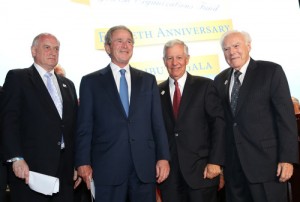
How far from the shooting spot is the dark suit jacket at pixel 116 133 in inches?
103

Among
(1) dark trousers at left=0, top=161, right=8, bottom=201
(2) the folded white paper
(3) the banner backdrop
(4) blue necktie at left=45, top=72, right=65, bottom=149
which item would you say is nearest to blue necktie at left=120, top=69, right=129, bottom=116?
(4) blue necktie at left=45, top=72, right=65, bottom=149

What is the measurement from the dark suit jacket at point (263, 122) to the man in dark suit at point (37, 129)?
1227mm

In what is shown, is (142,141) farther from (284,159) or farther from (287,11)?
(287,11)

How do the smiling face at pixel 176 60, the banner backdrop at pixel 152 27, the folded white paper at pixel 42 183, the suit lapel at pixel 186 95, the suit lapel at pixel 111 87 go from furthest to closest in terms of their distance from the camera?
the banner backdrop at pixel 152 27 < the smiling face at pixel 176 60 < the suit lapel at pixel 186 95 < the suit lapel at pixel 111 87 < the folded white paper at pixel 42 183

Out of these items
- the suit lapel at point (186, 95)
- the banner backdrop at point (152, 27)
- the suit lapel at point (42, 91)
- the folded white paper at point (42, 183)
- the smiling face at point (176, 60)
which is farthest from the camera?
the banner backdrop at point (152, 27)

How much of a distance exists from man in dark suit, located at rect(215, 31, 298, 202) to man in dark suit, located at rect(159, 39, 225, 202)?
115 millimetres

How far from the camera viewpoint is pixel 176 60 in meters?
3.02

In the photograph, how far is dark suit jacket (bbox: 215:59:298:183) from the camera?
2668 mm

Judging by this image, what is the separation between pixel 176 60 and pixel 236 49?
0.46 metres

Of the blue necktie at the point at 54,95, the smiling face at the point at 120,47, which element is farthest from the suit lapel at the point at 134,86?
the blue necktie at the point at 54,95

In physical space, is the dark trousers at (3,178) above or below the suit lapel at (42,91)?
below

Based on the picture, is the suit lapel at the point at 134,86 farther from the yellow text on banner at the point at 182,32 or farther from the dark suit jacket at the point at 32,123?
the yellow text on banner at the point at 182,32

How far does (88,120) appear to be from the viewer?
2.64 meters

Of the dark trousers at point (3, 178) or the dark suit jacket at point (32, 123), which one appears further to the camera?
the dark trousers at point (3, 178)
